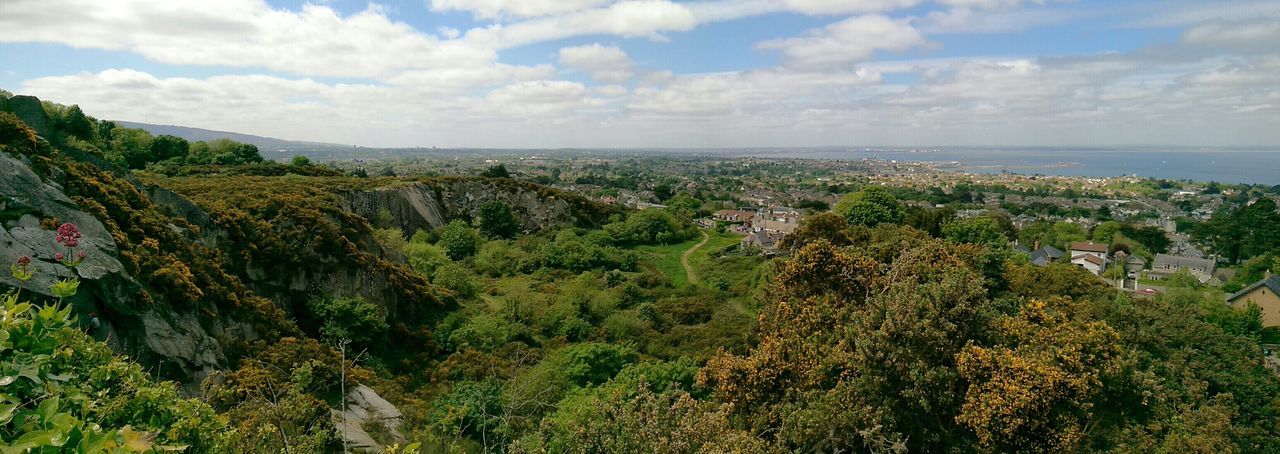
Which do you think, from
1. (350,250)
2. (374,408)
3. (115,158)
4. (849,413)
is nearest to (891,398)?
(849,413)

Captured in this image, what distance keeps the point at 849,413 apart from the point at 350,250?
615 inches

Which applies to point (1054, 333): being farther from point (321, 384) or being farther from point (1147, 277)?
point (1147, 277)

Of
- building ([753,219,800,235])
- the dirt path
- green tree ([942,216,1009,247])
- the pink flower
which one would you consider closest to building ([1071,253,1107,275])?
green tree ([942,216,1009,247])

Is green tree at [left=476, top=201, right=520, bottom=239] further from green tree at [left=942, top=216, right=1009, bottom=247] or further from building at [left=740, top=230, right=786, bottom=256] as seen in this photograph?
green tree at [left=942, top=216, right=1009, bottom=247]

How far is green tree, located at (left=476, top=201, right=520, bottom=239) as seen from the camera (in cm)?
4091

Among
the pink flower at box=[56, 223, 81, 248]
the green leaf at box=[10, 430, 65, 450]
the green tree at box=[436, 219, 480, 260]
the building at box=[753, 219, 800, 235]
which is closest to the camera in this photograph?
the green leaf at box=[10, 430, 65, 450]

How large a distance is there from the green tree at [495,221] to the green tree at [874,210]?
22.1 meters

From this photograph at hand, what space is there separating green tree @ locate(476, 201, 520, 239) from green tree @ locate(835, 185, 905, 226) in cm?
2212

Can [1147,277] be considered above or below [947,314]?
below

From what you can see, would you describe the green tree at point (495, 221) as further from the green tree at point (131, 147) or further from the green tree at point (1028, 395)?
the green tree at point (1028, 395)

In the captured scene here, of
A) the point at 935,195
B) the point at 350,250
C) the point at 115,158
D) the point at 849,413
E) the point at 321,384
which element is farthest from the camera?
the point at 935,195

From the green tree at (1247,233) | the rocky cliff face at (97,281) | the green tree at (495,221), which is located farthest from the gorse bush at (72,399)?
the green tree at (1247,233)

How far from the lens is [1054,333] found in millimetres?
11219

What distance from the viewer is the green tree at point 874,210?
38.3 meters
